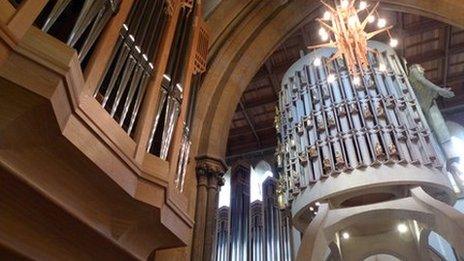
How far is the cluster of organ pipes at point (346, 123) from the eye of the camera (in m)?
7.59

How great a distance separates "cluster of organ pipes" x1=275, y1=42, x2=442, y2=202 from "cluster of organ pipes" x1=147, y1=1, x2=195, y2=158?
2.87m

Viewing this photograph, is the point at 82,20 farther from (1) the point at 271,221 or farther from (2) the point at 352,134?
(1) the point at 271,221

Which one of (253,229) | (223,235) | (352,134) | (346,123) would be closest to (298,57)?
(346,123)

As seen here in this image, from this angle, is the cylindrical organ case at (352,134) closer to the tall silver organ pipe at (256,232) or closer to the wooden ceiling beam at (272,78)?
the wooden ceiling beam at (272,78)

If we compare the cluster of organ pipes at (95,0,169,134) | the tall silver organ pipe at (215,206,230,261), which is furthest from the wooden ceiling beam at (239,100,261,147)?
the cluster of organ pipes at (95,0,169,134)

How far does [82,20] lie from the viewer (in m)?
3.07

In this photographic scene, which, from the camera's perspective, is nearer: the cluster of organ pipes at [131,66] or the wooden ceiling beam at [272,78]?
the cluster of organ pipes at [131,66]

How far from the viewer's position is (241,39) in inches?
318

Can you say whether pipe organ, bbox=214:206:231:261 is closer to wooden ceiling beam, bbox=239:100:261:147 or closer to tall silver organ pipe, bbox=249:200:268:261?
tall silver organ pipe, bbox=249:200:268:261

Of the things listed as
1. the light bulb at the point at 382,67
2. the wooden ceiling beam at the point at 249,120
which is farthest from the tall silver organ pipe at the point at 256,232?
the light bulb at the point at 382,67

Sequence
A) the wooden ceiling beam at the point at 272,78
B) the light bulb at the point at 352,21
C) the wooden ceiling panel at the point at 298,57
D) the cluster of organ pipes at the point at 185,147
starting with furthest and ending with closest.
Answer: the wooden ceiling beam at the point at 272,78 → the wooden ceiling panel at the point at 298,57 → the light bulb at the point at 352,21 → the cluster of organ pipes at the point at 185,147

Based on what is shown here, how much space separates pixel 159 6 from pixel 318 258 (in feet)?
16.2

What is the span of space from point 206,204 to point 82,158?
11.0 feet

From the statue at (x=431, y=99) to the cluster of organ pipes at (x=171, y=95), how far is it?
6270 millimetres
